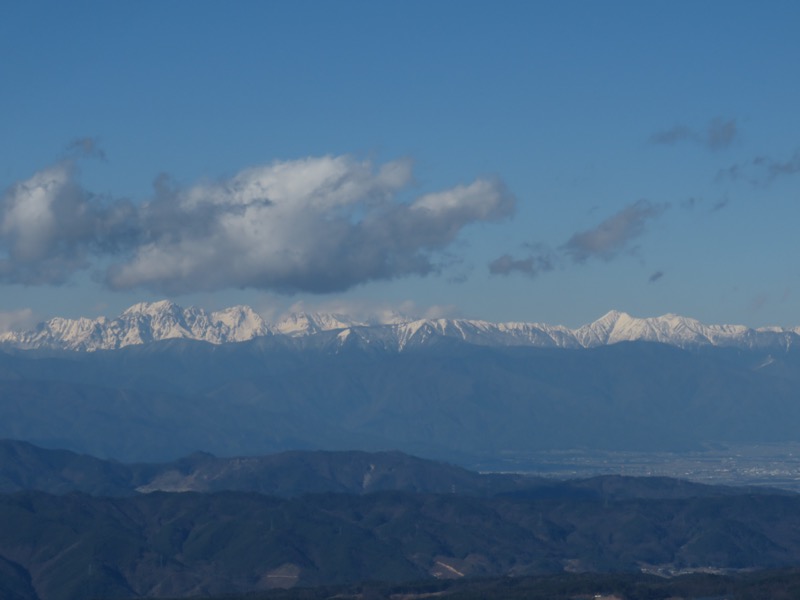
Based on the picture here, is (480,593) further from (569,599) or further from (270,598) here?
(270,598)

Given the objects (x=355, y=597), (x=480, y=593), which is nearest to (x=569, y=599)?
(x=480, y=593)

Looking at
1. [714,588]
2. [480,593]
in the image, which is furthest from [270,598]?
[714,588]

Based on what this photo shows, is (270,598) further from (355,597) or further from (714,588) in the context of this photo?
(714,588)

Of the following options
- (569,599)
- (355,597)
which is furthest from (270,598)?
(569,599)

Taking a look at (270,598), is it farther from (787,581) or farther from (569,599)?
(787,581)

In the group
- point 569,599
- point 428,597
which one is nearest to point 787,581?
point 569,599

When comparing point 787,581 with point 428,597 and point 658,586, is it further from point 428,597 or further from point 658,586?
point 428,597
